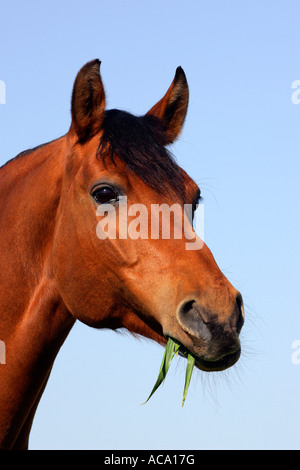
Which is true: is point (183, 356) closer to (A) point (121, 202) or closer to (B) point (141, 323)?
(B) point (141, 323)

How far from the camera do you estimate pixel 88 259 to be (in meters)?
5.33

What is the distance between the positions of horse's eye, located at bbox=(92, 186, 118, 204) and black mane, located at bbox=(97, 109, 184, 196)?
0.26m

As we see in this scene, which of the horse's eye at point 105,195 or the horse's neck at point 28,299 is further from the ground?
the horse's eye at point 105,195

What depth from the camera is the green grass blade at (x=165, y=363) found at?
15.6ft

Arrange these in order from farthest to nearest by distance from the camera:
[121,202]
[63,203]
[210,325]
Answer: [63,203] < [121,202] < [210,325]

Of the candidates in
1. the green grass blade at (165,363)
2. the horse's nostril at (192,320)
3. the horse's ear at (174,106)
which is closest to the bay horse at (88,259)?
the horse's nostril at (192,320)

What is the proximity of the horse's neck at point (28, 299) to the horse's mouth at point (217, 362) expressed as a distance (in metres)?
1.43

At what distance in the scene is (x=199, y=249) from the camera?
487 centimetres

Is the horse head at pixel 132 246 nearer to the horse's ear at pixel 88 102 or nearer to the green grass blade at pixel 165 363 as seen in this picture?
A: the horse's ear at pixel 88 102

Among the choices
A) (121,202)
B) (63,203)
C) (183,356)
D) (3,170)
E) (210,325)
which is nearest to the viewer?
(210,325)

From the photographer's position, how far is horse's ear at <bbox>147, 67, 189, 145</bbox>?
20.7 feet

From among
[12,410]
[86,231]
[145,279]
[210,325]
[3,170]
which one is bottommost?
[12,410]

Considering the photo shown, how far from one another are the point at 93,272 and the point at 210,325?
4.40 feet

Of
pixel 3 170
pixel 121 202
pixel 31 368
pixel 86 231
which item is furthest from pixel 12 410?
pixel 3 170
